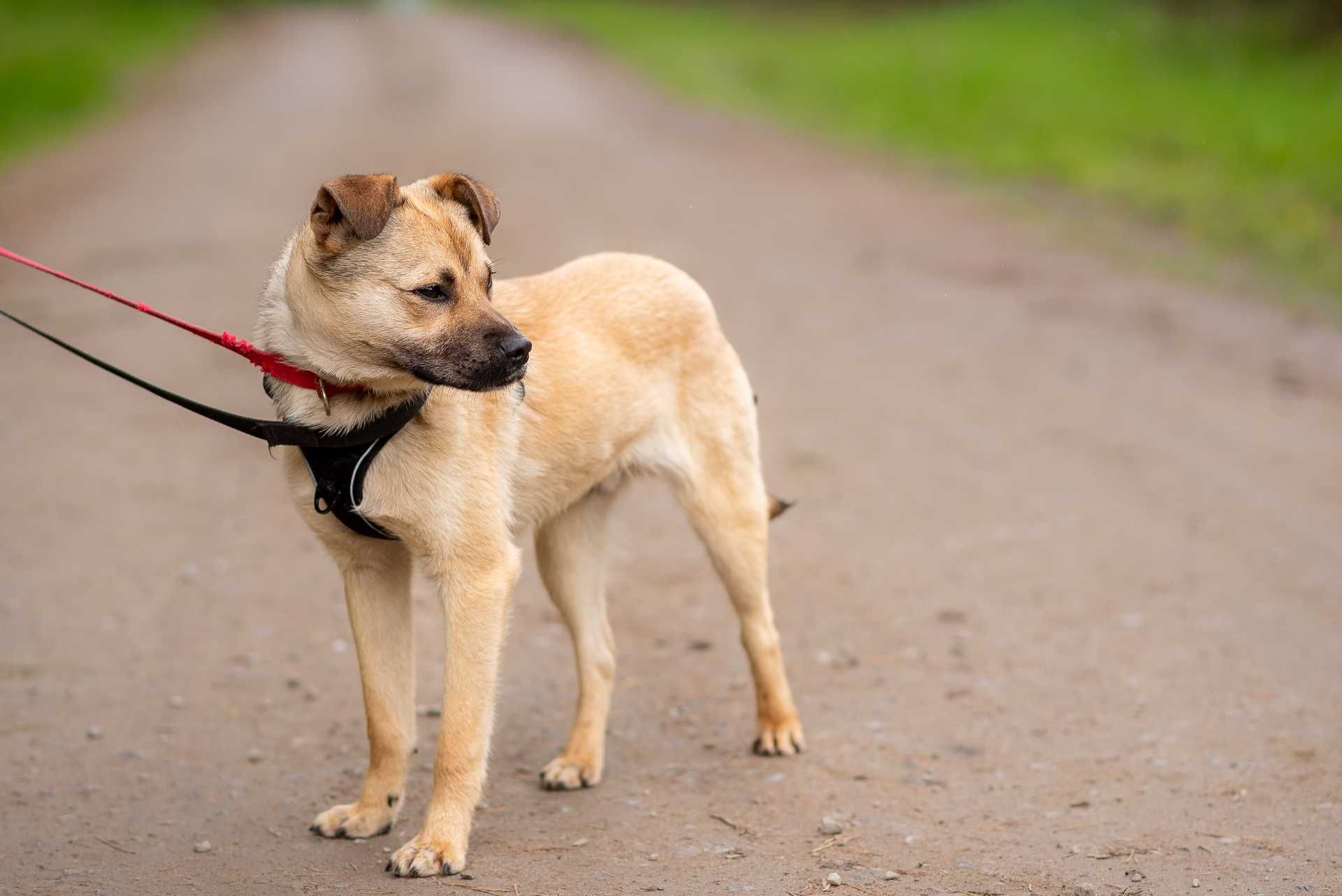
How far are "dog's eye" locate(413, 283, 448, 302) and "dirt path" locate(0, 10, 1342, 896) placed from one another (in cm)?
156

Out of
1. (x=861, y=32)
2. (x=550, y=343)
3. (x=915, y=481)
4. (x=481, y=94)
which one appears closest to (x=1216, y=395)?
(x=915, y=481)

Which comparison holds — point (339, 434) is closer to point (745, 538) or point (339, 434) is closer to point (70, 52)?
point (745, 538)

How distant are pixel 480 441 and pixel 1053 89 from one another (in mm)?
16304

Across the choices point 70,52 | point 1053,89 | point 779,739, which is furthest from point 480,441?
point 70,52

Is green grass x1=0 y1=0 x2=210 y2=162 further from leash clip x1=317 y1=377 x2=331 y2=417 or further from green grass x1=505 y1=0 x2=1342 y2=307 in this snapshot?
leash clip x1=317 y1=377 x2=331 y2=417

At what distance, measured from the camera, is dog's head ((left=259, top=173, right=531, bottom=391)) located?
3.88 meters

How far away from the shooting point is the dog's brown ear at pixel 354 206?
3857 millimetres

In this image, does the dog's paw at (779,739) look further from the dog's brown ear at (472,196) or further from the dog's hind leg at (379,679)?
the dog's brown ear at (472,196)

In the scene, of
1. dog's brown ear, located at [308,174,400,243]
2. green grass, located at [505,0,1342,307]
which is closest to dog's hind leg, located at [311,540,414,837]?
dog's brown ear, located at [308,174,400,243]

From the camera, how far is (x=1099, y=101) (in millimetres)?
17609

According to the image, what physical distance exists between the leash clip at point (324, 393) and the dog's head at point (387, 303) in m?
0.03

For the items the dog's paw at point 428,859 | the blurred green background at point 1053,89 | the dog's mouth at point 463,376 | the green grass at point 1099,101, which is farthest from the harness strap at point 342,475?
the blurred green background at point 1053,89

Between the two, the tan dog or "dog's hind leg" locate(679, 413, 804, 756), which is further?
"dog's hind leg" locate(679, 413, 804, 756)

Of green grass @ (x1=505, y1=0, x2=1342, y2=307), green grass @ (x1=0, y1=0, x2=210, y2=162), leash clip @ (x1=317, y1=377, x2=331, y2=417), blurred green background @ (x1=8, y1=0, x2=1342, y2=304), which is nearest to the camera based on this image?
leash clip @ (x1=317, y1=377, x2=331, y2=417)
